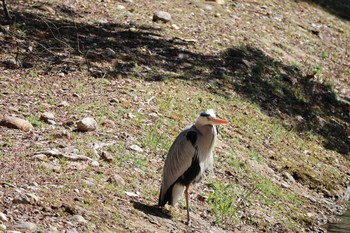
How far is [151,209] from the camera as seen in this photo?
7215 millimetres

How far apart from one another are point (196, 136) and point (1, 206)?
215 cm

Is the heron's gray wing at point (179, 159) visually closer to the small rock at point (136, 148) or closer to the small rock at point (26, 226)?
the small rock at point (136, 148)

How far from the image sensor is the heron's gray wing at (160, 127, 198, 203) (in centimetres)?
724

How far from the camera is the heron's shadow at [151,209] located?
7082 millimetres

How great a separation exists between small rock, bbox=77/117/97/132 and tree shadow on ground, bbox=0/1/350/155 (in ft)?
6.64

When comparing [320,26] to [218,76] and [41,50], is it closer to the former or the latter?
[218,76]

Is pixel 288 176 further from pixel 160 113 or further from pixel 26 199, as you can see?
pixel 26 199

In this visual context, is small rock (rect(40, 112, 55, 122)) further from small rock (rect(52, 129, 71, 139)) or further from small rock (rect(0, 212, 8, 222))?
small rock (rect(0, 212, 8, 222))

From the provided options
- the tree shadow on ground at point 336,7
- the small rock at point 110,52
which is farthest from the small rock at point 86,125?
the tree shadow on ground at point 336,7

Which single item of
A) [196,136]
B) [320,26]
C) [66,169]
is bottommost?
[320,26]

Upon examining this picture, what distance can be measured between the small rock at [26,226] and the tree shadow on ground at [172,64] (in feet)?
15.7

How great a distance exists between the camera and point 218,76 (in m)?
11.9

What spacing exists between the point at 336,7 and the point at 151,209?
13.4 meters

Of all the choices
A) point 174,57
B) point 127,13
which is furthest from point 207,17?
point 174,57
